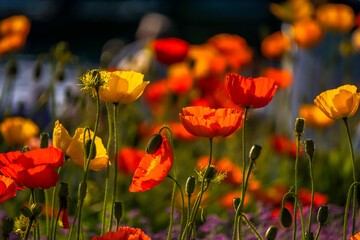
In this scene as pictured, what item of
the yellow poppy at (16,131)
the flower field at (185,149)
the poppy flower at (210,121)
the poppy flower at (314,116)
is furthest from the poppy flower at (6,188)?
the poppy flower at (314,116)

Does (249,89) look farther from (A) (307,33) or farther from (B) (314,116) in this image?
(A) (307,33)

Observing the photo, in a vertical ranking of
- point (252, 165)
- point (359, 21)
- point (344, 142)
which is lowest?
point (344, 142)

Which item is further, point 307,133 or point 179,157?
point 307,133

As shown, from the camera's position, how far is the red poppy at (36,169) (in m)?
1.22

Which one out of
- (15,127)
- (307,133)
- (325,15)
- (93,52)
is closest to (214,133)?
(15,127)

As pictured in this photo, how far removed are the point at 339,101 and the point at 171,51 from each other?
1.71 m

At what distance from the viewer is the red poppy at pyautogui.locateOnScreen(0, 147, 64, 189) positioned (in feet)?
4.00

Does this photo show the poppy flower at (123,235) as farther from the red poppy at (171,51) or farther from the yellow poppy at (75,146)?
the red poppy at (171,51)

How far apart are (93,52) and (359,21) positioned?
461 inches

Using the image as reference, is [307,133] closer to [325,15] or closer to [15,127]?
[325,15]

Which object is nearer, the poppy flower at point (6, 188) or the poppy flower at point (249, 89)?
the poppy flower at point (6, 188)

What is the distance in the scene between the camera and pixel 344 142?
338 centimetres

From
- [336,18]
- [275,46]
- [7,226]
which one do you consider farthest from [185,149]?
[7,226]

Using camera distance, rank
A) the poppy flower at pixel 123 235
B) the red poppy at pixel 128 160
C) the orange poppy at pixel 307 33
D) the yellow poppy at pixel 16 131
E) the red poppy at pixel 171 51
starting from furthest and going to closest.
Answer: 1. the orange poppy at pixel 307 33
2. the red poppy at pixel 171 51
3. the red poppy at pixel 128 160
4. the yellow poppy at pixel 16 131
5. the poppy flower at pixel 123 235
